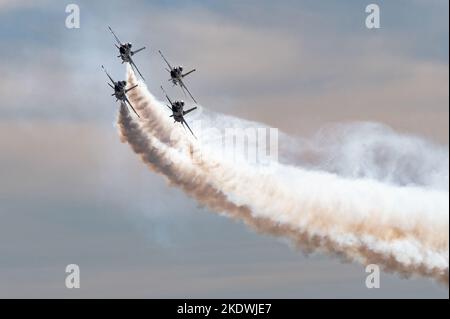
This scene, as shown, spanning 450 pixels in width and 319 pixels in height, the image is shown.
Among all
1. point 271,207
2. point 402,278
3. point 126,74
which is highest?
point 126,74

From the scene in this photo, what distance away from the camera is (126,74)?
470 ft

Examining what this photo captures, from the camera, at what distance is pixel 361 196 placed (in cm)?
13162

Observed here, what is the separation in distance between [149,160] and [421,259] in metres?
32.3

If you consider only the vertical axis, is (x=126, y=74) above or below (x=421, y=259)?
above
